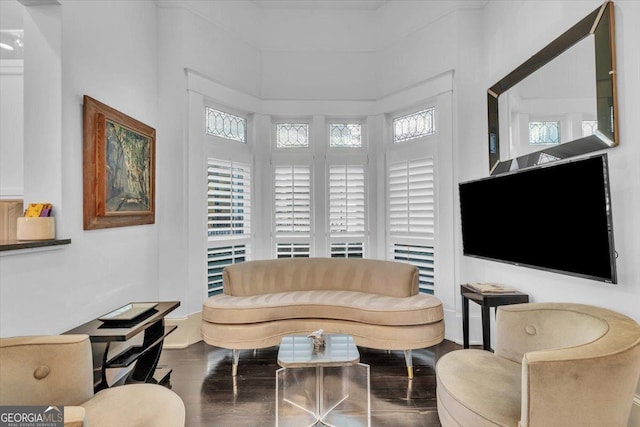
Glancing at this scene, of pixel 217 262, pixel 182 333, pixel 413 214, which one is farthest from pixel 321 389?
pixel 413 214

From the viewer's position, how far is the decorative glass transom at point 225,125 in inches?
147

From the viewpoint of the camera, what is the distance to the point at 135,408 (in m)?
1.48

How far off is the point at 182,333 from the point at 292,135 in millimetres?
2673

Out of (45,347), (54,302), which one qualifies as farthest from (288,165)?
(45,347)

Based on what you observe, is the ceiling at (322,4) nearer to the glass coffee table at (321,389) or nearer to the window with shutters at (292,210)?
the window with shutters at (292,210)

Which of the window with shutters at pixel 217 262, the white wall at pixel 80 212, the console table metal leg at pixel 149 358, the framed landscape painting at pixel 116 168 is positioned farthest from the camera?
the window with shutters at pixel 217 262

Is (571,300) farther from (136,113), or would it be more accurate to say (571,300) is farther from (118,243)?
(136,113)

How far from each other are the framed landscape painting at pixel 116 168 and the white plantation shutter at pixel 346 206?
2.08 m

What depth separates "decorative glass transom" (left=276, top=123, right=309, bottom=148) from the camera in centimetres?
428

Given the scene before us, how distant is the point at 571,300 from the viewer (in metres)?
2.26

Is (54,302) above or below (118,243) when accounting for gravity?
below

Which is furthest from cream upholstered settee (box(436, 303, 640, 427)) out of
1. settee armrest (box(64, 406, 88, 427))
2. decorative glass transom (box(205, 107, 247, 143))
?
decorative glass transom (box(205, 107, 247, 143))

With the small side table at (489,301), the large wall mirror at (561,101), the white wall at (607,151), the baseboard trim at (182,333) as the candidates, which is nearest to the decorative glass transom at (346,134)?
the white wall at (607,151)

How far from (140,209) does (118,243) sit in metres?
0.41
